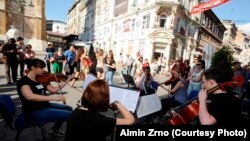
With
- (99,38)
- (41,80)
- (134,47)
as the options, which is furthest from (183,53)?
(41,80)

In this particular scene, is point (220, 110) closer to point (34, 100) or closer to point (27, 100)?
point (34, 100)

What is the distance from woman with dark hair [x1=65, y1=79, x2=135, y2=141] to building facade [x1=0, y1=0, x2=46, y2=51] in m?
26.5

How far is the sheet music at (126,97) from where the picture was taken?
3527mm

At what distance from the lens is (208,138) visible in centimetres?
247

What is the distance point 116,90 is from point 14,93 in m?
4.96

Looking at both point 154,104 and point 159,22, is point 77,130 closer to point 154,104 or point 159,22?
point 154,104

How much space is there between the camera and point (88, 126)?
220cm

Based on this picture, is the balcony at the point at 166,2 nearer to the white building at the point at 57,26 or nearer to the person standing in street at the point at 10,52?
the person standing in street at the point at 10,52

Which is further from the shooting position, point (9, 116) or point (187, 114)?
point (187, 114)

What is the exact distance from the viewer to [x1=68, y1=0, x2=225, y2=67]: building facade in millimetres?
23516

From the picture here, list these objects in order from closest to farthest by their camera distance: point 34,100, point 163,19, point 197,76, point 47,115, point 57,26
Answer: point 34,100 < point 47,115 < point 197,76 < point 163,19 < point 57,26

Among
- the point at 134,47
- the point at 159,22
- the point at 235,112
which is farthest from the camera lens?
the point at 134,47

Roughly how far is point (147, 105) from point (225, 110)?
4.91ft

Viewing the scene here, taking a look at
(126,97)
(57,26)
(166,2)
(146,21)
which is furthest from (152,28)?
(57,26)
